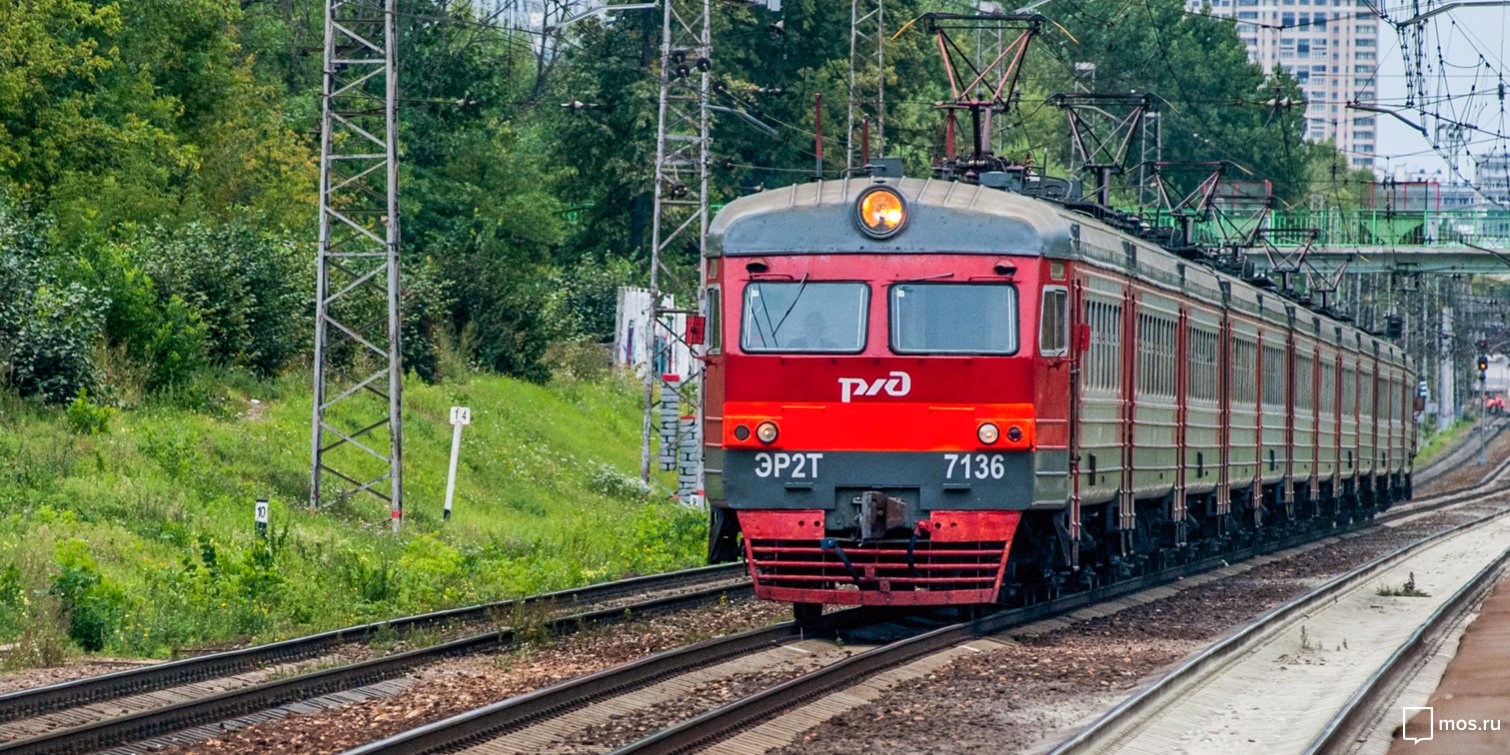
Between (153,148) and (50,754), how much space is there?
106ft

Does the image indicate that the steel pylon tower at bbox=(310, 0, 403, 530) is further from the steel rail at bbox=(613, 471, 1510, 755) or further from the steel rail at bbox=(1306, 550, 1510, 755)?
the steel rail at bbox=(1306, 550, 1510, 755)

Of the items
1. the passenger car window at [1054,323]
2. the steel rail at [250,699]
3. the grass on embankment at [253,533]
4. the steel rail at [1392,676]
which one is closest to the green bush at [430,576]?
the grass on embankment at [253,533]

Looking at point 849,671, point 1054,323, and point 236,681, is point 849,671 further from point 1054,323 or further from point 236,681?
point 236,681

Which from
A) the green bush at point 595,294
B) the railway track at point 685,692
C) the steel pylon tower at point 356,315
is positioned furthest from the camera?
the green bush at point 595,294

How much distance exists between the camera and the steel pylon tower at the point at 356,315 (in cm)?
2289

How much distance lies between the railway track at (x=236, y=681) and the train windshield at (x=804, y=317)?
8.87 ft

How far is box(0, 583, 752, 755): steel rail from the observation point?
10.2 meters

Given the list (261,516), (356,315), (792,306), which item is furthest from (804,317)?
(356,315)

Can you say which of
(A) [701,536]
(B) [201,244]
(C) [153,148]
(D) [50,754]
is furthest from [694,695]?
(C) [153,148]

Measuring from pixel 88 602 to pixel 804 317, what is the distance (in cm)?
573

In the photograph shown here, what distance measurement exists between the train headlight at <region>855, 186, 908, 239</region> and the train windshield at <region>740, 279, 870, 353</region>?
421mm

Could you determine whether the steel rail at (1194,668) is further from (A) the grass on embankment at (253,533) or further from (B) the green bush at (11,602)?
(B) the green bush at (11,602)

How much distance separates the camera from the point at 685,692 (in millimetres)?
12305

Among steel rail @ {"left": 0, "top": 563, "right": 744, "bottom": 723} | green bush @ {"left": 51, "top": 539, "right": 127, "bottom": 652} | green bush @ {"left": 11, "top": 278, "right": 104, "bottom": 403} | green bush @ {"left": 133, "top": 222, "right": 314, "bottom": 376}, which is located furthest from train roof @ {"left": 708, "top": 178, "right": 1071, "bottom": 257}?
green bush @ {"left": 133, "top": 222, "right": 314, "bottom": 376}
